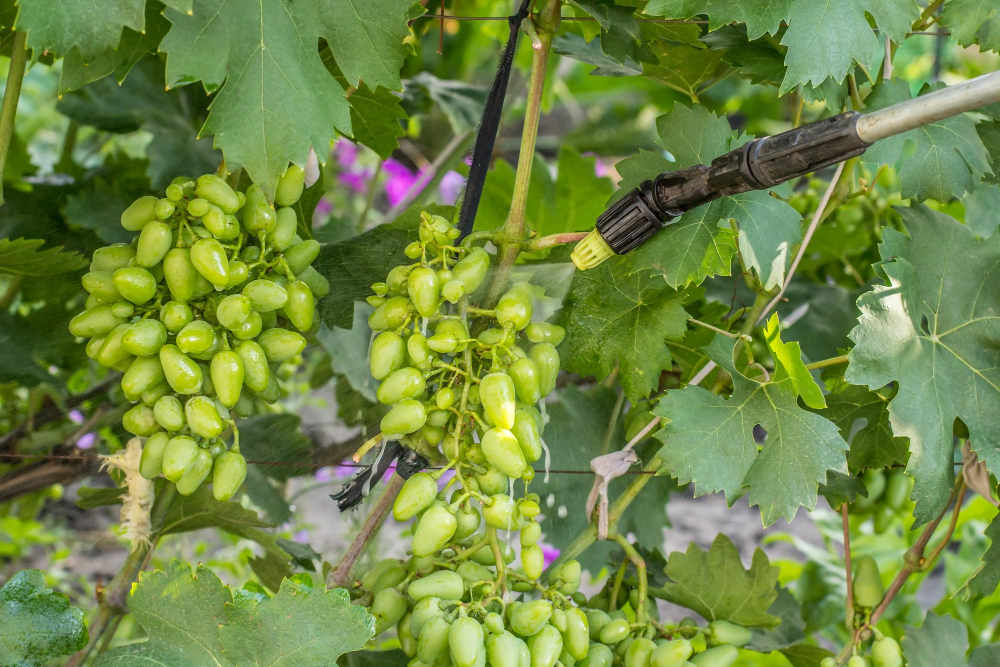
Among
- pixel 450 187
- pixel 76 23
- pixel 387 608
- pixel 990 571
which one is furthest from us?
pixel 450 187

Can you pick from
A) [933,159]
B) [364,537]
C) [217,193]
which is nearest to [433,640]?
[364,537]

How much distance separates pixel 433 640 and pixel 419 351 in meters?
0.20

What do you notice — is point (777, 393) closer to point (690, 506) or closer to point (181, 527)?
point (181, 527)

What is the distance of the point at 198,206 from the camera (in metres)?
0.52

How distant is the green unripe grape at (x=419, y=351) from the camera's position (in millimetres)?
528

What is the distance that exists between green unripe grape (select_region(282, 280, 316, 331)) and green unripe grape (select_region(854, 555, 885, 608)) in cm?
60

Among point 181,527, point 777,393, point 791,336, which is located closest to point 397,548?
point 181,527

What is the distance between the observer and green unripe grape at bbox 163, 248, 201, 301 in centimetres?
52

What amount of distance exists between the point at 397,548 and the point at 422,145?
70 cm

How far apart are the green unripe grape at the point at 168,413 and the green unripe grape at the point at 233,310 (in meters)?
0.06

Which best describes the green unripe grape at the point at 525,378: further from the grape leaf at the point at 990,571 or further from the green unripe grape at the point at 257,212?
the grape leaf at the point at 990,571

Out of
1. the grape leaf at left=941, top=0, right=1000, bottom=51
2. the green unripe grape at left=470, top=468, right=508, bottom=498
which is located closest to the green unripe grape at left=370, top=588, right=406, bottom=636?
the green unripe grape at left=470, top=468, right=508, bottom=498

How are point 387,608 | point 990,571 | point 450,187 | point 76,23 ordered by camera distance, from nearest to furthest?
point 76,23 < point 387,608 < point 990,571 < point 450,187

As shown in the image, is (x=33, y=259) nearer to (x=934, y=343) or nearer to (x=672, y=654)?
(x=672, y=654)
